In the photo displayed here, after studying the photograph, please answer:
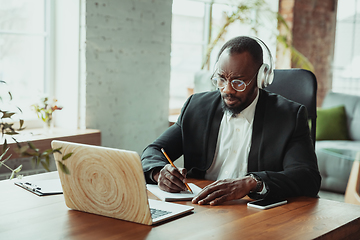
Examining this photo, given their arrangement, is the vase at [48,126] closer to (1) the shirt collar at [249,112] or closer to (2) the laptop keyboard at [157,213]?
(1) the shirt collar at [249,112]

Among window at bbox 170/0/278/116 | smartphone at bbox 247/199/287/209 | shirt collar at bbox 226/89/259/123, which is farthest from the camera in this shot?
window at bbox 170/0/278/116

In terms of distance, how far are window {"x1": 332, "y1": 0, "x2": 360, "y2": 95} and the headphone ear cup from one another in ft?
16.3

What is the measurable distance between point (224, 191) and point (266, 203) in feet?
0.47

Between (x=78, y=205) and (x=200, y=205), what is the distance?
39cm

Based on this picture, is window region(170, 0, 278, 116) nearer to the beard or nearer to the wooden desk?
the beard

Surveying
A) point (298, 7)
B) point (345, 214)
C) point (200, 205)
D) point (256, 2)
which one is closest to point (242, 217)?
point (200, 205)

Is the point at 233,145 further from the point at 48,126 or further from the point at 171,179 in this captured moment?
the point at 48,126

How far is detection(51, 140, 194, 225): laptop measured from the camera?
1.12m

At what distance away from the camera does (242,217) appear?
1239mm

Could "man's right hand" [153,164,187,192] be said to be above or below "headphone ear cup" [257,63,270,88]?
below

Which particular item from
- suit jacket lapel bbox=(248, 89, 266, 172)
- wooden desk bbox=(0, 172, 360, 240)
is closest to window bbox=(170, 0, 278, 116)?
suit jacket lapel bbox=(248, 89, 266, 172)

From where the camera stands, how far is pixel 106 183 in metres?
1.18

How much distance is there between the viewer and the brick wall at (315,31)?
560cm

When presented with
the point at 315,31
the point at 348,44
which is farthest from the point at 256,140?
the point at 348,44
